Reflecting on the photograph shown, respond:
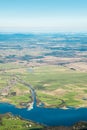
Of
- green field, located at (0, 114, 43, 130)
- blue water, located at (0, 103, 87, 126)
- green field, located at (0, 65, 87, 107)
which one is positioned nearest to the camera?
green field, located at (0, 114, 43, 130)

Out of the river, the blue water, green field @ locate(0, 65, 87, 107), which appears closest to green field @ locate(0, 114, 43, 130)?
the river

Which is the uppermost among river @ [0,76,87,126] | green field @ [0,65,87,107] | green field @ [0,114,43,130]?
green field @ [0,114,43,130]

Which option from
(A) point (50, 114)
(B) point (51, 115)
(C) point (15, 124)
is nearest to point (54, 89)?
(A) point (50, 114)

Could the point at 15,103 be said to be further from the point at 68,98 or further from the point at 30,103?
the point at 68,98

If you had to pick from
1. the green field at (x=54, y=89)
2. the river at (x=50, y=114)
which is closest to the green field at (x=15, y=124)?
the river at (x=50, y=114)

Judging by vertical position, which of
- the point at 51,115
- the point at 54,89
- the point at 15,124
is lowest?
the point at 54,89

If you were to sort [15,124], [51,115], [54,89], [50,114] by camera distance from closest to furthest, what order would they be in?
1. [15,124]
2. [51,115]
3. [50,114]
4. [54,89]

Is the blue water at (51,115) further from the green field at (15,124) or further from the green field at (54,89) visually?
the green field at (15,124)

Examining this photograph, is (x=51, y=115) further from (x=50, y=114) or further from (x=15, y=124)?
(x=15, y=124)

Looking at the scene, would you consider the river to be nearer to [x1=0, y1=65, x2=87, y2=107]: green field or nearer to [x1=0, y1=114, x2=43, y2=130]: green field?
[x1=0, y1=65, x2=87, y2=107]: green field

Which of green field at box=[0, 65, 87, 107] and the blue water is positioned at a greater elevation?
the blue water
